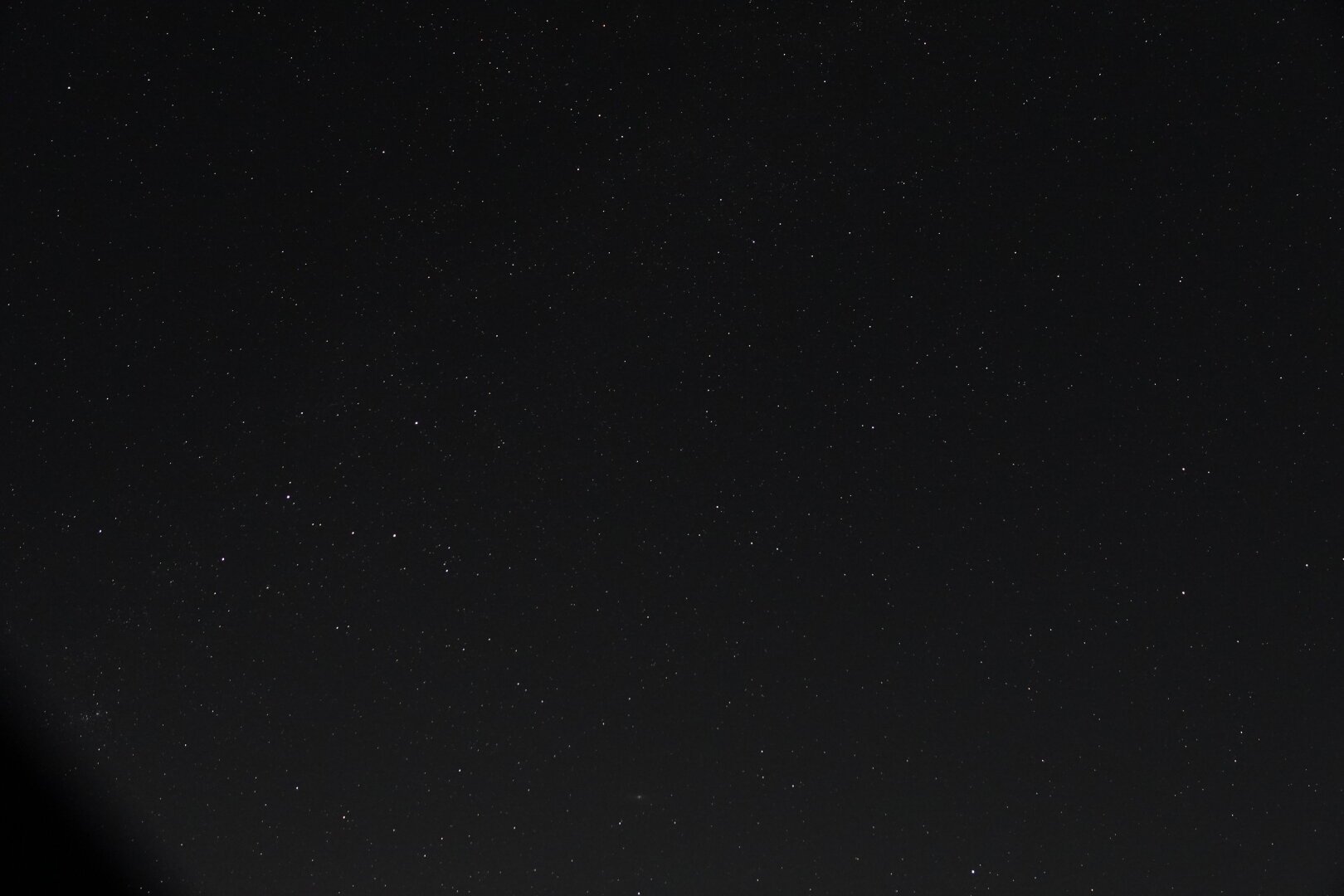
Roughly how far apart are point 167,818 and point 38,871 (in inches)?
4.3

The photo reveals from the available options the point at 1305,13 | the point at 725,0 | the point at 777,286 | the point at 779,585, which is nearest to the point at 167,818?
the point at 779,585

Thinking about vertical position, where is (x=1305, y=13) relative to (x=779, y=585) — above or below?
above

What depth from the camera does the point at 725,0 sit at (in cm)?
102

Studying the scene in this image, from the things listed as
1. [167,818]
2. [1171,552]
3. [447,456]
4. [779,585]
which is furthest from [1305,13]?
[167,818]

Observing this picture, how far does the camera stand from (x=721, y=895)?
43.0 inches

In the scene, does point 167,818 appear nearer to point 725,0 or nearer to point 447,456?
point 447,456

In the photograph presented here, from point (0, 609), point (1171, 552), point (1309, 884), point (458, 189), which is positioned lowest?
point (1309, 884)

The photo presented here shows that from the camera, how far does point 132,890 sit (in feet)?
3.52

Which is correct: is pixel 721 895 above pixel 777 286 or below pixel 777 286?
below

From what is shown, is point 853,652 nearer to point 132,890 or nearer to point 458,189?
point 458,189

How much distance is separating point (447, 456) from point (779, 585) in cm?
29

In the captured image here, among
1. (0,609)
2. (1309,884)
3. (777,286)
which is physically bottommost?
(1309,884)

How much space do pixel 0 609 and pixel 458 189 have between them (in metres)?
0.50

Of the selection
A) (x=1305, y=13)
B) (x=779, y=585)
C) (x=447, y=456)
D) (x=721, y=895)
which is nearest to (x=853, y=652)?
(x=779, y=585)
